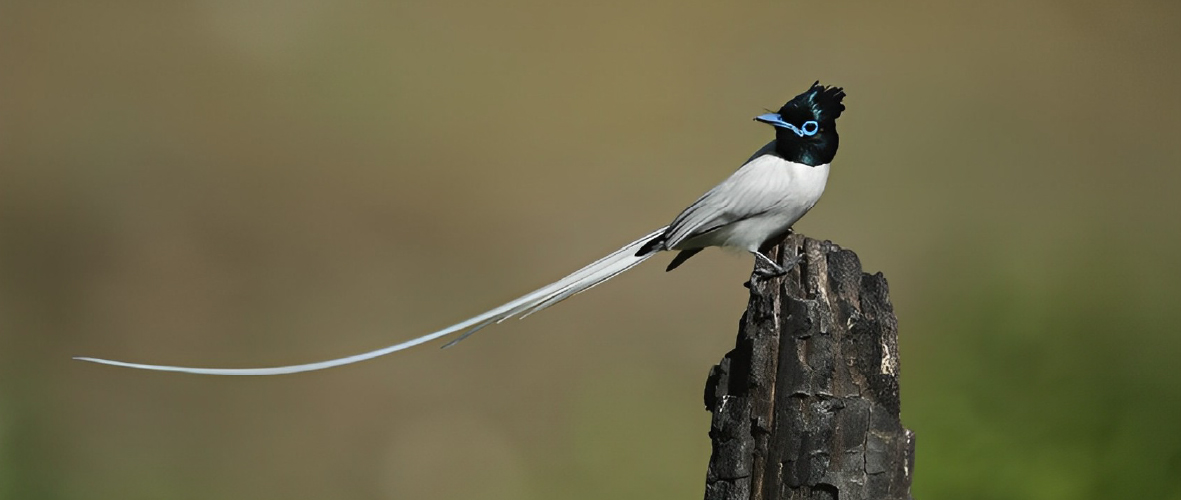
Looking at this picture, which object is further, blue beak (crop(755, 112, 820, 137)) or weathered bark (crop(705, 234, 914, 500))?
blue beak (crop(755, 112, 820, 137))

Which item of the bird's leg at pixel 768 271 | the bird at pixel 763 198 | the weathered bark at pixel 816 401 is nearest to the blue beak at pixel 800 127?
the bird at pixel 763 198

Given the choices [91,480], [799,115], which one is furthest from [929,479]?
[91,480]

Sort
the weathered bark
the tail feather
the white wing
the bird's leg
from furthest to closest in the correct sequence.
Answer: the white wing → the tail feather → the bird's leg → the weathered bark

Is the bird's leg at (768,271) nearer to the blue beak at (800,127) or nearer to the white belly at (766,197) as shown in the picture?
the white belly at (766,197)

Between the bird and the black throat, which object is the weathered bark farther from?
the black throat

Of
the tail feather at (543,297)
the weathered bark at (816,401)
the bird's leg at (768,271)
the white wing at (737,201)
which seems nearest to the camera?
the weathered bark at (816,401)

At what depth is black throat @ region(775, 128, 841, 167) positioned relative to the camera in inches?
112

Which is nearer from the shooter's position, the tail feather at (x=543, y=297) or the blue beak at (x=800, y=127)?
the tail feather at (x=543, y=297)

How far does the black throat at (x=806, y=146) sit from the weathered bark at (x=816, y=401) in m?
0.62

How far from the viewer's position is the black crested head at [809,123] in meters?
2.82

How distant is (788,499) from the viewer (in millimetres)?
2102

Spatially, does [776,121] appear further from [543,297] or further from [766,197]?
[543,297]

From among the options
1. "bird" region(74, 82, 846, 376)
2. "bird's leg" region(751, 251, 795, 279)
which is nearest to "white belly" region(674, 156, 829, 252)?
"bird" region(74, 82, 846, 376)

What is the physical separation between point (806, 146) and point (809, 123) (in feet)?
0.20
